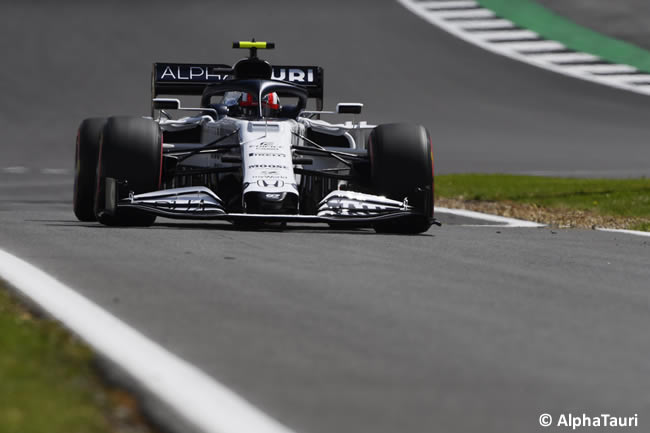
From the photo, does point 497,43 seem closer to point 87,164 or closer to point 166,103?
point 166,103

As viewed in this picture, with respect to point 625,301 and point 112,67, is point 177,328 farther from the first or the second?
point 112,67

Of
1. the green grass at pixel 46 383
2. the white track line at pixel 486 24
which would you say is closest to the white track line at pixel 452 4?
the white track line at pixel 486 24

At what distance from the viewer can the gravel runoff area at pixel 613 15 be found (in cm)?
3925

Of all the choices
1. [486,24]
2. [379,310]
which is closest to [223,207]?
[379,310]

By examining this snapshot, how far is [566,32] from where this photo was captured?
4047cm

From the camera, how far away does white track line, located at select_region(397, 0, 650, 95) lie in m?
36.3

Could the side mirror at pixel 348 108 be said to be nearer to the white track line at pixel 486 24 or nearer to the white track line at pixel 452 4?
the white track line at pixel 486 24

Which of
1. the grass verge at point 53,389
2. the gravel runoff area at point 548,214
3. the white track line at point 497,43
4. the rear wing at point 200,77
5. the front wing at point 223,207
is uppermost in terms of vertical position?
the white track line at point 497,43

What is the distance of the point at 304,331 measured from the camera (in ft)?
17.6

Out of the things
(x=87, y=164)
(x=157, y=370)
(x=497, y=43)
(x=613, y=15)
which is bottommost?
(x=157, y=370)

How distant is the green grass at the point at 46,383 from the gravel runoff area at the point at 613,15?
35.7 m

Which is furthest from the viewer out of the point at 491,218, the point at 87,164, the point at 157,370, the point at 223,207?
the point at 491,218

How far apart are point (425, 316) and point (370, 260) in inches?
102

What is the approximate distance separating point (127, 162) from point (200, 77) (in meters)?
3.48
